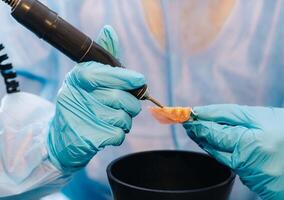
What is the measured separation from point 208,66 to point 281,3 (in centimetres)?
15

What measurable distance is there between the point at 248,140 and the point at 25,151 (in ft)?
1.24

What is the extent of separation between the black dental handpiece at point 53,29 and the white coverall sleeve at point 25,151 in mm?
205

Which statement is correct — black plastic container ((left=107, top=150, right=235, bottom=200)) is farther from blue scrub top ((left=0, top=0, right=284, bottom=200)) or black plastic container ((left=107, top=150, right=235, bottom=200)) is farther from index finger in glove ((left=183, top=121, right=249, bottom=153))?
blue scrub top ((left=0, top=0, right=284, bottom=200))

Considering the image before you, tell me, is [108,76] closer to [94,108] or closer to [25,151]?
[94,108]

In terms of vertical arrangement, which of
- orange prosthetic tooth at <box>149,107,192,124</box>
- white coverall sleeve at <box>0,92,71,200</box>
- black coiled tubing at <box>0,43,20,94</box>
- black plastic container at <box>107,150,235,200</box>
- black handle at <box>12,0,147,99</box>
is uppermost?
black handle at <box>12,0,147,99</box>

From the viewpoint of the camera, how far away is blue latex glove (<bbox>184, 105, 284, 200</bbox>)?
657 millimetres

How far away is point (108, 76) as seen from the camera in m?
0.67

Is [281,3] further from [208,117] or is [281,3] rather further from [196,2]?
[208,117]

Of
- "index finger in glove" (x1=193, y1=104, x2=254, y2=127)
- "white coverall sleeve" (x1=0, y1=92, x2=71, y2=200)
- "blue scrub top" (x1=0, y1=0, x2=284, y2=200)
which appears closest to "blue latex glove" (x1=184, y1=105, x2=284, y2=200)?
"index finger in glove" (x1=193, y1=104, x2=254, y2=127)

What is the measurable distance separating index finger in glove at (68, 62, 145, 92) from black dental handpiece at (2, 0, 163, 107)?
15 mm

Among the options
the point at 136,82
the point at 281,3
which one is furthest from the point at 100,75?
the point at 281,3

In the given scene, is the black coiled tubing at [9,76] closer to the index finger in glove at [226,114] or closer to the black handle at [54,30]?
the black handle at [54,30]

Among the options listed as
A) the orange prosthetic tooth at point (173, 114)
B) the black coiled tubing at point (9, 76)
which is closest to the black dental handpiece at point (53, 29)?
the orange prosthetic tooth at point (173, 114)

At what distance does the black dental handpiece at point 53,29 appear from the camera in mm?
618
